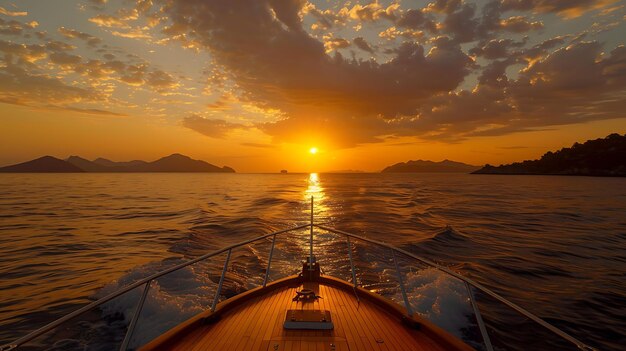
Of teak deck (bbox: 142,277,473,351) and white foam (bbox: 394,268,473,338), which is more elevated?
teak deck (bbox: 142,277,473,351)

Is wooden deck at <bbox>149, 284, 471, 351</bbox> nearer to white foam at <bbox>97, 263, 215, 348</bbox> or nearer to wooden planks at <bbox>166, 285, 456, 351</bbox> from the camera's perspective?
wooden planks at <bbox>166, 285, 456, 351</bbox>

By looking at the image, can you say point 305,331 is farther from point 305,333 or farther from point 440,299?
point 440,299

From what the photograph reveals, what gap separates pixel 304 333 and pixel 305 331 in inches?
2.5

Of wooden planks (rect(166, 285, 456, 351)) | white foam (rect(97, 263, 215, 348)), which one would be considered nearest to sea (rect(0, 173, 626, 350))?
white foam (rect(97, 263, 215, 348))

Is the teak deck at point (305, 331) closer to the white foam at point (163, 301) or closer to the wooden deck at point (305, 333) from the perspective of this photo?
the wooden deck at point (305, 333)

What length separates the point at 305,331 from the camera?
16.6ft

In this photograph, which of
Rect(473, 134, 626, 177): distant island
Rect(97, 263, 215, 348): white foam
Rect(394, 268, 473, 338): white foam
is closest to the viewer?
Rect(97, 263, 215, 348): white foam

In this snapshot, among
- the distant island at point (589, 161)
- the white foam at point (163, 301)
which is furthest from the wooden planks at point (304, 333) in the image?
the distant island at point (589, 161)

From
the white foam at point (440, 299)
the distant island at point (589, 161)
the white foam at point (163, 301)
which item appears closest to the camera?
the white foam at point (163, 301)

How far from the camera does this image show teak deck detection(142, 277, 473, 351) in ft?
Answer: 15.4

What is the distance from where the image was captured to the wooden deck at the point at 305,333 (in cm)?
471

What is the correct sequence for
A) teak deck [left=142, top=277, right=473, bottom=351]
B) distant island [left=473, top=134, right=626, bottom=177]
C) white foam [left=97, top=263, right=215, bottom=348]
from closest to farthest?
teak deck [left=142, top=277, right=473, bottom=351] < white foam [left=97, top=263, right=215, bottom=348] < distant island [left=473, top=134, right=626, bottom=177]

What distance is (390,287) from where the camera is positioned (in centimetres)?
1028

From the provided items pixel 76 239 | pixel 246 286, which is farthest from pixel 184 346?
pixel 76 239
